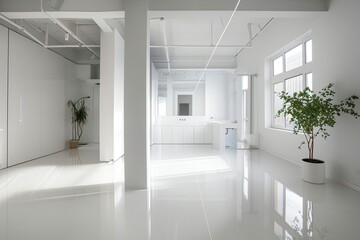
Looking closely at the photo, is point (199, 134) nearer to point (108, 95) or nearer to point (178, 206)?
point (108, 95)

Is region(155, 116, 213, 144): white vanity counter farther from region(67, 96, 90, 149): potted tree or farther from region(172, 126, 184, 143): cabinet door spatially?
region(67, 96, 90, 149): potted tree

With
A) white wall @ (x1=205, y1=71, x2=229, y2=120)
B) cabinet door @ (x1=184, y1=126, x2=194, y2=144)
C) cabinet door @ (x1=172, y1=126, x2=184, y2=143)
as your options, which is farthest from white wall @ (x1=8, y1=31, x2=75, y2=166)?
white wall @ (x1=205, y1=71, x2=229, y2=120)

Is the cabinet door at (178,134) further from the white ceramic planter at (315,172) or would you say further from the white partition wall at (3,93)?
the white ceramic planter at (315,172)

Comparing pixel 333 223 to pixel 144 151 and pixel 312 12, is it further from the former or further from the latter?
pixel 312 12

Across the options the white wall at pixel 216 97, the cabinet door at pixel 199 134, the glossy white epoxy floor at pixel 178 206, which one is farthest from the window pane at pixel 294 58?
the white wall at pixel 216 97

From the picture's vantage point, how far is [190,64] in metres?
10.4

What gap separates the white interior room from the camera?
2629 millimetres

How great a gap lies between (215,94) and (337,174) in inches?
289

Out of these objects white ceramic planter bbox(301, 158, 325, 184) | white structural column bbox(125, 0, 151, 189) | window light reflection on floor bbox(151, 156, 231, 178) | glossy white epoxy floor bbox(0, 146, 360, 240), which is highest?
white structural column bbox(125, 0, 151, 189)

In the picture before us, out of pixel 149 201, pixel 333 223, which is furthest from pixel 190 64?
pixel 333 223

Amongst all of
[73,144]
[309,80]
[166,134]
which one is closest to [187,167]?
[309,80]

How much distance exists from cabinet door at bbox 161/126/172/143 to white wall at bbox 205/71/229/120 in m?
2.27

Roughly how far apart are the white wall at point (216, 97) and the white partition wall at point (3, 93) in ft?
25.8

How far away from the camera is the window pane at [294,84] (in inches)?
226
